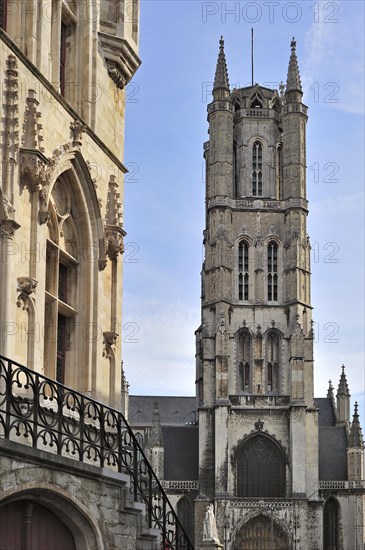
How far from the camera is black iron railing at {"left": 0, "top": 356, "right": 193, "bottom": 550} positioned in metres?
10.0

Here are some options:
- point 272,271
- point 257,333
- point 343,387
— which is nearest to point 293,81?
point 272,271

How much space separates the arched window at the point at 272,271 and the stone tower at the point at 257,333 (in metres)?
0.07

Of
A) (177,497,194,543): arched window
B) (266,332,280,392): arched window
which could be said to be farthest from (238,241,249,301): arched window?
(177,497,194,543): arched window

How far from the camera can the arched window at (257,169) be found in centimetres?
8194

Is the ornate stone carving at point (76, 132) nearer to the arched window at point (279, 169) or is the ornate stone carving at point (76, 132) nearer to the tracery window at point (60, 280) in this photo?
the tracery window at point (60, 280)

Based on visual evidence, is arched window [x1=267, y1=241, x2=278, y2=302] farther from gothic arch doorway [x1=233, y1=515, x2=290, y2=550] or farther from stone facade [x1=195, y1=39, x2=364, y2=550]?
gothic arch doorway [x1=233, y1=515, x2=290, y2=550]

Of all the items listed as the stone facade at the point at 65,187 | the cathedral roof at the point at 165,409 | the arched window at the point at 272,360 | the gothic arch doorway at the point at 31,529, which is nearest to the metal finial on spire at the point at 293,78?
the arched window at the point at 272,360

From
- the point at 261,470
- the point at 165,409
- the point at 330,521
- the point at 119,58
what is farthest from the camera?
the point at 165,409

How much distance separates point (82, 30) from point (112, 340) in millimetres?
4237

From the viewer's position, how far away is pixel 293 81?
84312mm

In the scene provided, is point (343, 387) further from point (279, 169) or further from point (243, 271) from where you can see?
point (279, 169)

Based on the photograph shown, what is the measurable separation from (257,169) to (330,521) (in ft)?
83.6

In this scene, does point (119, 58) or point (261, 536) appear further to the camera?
point (261, 536)

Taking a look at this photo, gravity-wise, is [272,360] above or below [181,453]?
above
